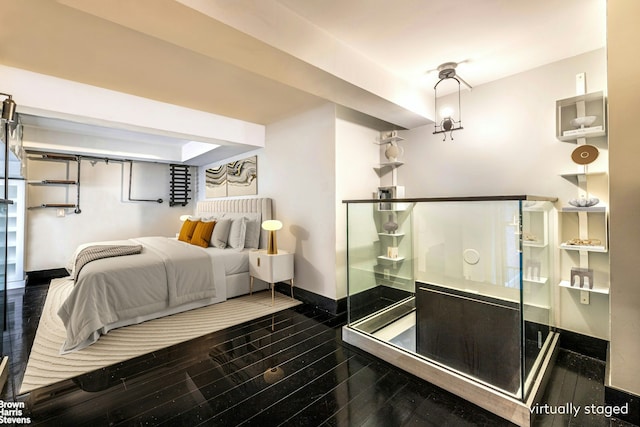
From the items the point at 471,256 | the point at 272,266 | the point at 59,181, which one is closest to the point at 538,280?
the point at 471,256

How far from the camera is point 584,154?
7.21ft

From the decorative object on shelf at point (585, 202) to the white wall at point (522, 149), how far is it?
0.15m

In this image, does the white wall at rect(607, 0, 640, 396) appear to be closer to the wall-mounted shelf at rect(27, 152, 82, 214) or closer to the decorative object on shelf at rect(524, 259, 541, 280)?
the decorative object on shelf at rect(524, 259, 541, 280)

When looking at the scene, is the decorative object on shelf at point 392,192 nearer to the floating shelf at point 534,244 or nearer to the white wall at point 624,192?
the floating shelf at point 534,244

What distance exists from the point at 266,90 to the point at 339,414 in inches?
116

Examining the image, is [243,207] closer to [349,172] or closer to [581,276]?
[349,172]

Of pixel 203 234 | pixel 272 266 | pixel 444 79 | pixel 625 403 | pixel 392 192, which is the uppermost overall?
pixel 444 79

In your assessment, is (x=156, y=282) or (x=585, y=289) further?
(x=156, y=282)

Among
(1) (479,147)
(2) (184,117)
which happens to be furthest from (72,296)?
(1) (479,147)

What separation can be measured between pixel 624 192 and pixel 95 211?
23.5 ft

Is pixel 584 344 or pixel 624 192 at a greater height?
pixel 624 192

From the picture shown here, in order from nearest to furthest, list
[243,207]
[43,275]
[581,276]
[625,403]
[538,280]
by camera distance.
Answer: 1. [625,403]
2. [538,280]
3. [581,276]
4. [243,207]
5. [43,275]

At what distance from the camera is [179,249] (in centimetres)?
350

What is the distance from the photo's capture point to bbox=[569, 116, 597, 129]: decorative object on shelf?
6.97ft
